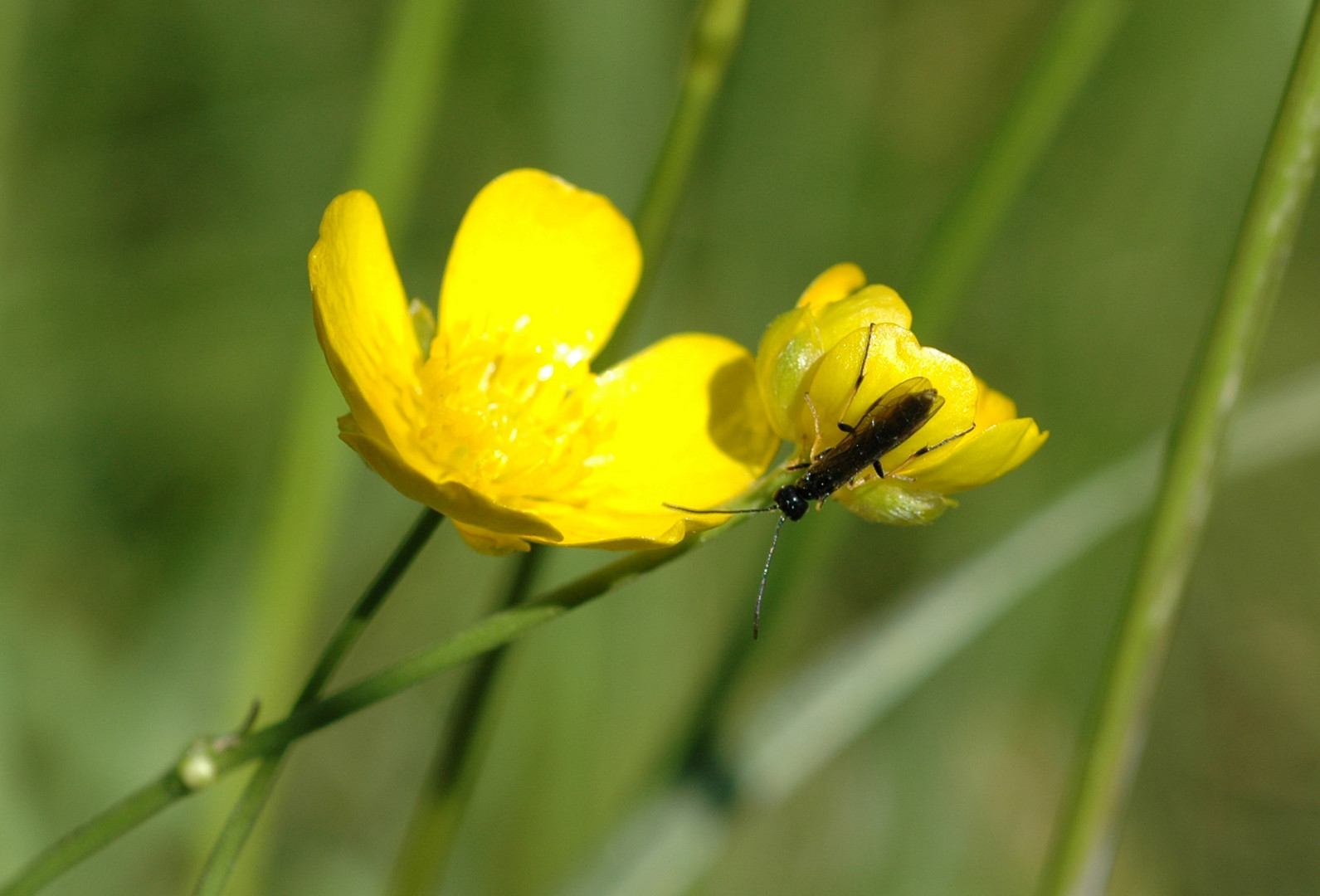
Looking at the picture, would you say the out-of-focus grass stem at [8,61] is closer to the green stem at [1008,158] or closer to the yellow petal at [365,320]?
the yellow petal at [365,320]

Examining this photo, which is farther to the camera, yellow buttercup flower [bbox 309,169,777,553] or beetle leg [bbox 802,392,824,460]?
yellow buttercup flower [bbox 309,169,777,553]

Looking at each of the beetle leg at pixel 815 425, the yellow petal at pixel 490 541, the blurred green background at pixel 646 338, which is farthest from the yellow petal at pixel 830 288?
the blurred green background at pixel 646 338

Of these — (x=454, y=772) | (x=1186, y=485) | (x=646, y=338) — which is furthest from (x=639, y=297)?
(x=646, y=338)

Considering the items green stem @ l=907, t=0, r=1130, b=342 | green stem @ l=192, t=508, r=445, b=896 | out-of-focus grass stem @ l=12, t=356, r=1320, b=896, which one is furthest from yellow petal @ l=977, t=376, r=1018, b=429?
green stem @ l=192, t=508, r=445, b=896

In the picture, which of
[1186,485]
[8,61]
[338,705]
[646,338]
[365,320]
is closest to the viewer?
[338,705]

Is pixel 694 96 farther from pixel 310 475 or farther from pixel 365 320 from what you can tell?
pixel 310 475

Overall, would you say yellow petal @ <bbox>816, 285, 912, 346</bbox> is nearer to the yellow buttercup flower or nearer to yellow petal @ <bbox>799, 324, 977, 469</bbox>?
yellow petal @ <bbox>799, 324, 977, 469</bbox>
